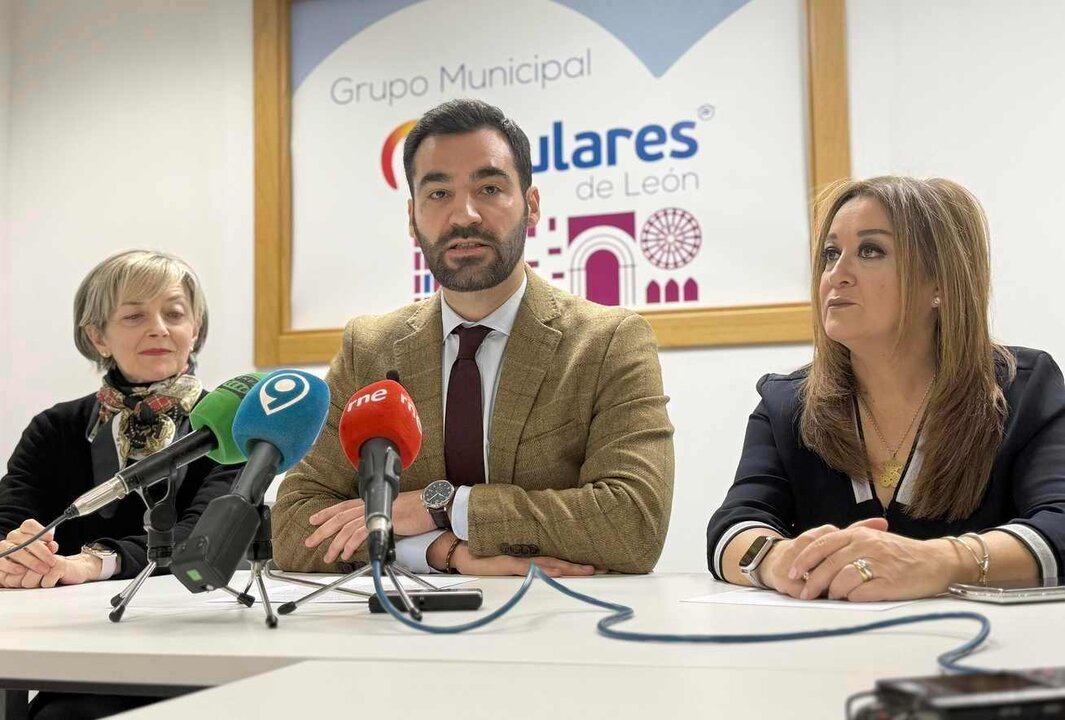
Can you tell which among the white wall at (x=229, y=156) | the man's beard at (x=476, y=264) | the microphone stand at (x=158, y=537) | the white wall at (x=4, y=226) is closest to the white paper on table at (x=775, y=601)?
the microphone stand at (x=158, y=537)

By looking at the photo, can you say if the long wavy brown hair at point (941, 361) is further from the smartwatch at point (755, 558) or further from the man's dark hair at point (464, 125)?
the man's dark hair at point (464, 125)

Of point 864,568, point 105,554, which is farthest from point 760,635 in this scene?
point 105,554

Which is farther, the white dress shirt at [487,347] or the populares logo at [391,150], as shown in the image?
the populares logo at [391,150]

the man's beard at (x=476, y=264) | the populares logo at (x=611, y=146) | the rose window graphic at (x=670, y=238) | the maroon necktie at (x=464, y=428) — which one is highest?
the populares logo at (x=611, y=146)

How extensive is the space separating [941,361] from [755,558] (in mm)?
626

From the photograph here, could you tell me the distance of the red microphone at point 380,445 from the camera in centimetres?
109

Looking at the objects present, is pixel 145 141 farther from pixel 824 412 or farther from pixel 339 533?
pixel 824 412

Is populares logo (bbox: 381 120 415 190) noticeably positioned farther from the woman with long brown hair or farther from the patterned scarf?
the woman with long brown hair

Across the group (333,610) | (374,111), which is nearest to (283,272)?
(374,111)

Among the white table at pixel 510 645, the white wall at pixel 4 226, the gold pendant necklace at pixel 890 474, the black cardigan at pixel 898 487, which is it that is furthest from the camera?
the white wall at pixel 4 226

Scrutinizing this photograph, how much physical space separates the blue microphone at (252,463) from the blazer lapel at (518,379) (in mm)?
801

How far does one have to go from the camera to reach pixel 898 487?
1831 millimetres

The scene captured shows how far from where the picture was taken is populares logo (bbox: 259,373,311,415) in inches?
48.4

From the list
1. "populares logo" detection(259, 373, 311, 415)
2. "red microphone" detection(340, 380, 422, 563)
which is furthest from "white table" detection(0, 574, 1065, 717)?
"populares logo" detection(259, 373, 311, 415)
